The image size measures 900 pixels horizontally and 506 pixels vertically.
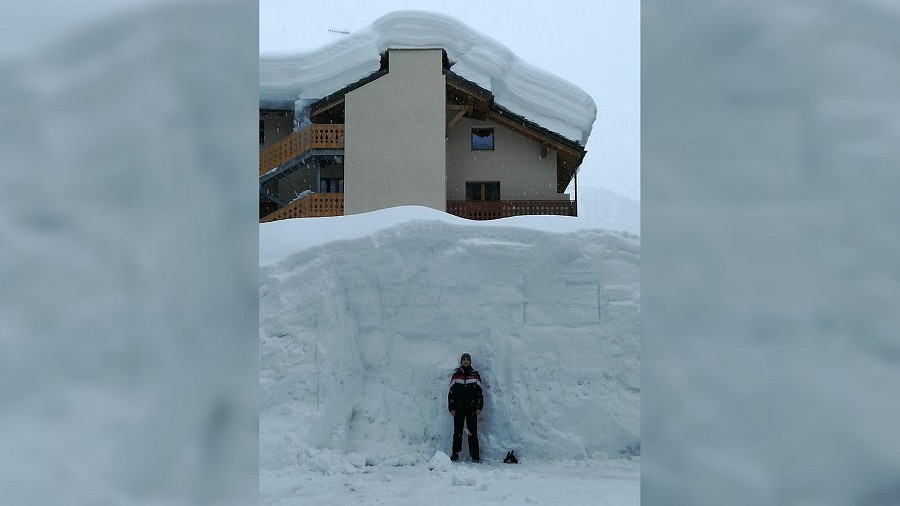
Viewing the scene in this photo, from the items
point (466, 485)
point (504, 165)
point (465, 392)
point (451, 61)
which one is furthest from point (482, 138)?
point (466, 485)

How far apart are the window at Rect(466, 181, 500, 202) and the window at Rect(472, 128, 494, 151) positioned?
1.03m

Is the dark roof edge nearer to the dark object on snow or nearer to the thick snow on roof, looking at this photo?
the thick snow on roof

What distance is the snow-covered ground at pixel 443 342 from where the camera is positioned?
23.7 feet

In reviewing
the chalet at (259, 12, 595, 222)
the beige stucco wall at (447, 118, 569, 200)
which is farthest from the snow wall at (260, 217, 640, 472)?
the beige stucco wall at (447, 118, 569, 200)

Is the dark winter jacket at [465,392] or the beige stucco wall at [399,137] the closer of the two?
the dark winter jacket at [465,392]

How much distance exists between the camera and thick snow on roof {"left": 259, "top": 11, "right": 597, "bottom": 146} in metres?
17.5

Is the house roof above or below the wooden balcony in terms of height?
above

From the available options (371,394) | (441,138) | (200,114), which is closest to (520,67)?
(441,138)

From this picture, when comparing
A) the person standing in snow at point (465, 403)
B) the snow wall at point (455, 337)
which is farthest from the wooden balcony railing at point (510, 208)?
the person standing in snow at point (465, 403)

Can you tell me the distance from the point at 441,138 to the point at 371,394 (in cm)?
1045

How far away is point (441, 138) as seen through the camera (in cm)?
1734

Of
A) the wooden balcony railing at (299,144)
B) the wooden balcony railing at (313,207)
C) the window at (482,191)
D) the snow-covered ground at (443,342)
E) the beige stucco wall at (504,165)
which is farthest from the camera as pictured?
the window at (482,191)

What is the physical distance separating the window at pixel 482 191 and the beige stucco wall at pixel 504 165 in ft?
0.44

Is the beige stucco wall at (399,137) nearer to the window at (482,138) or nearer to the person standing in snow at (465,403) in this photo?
the window at (482,138)
